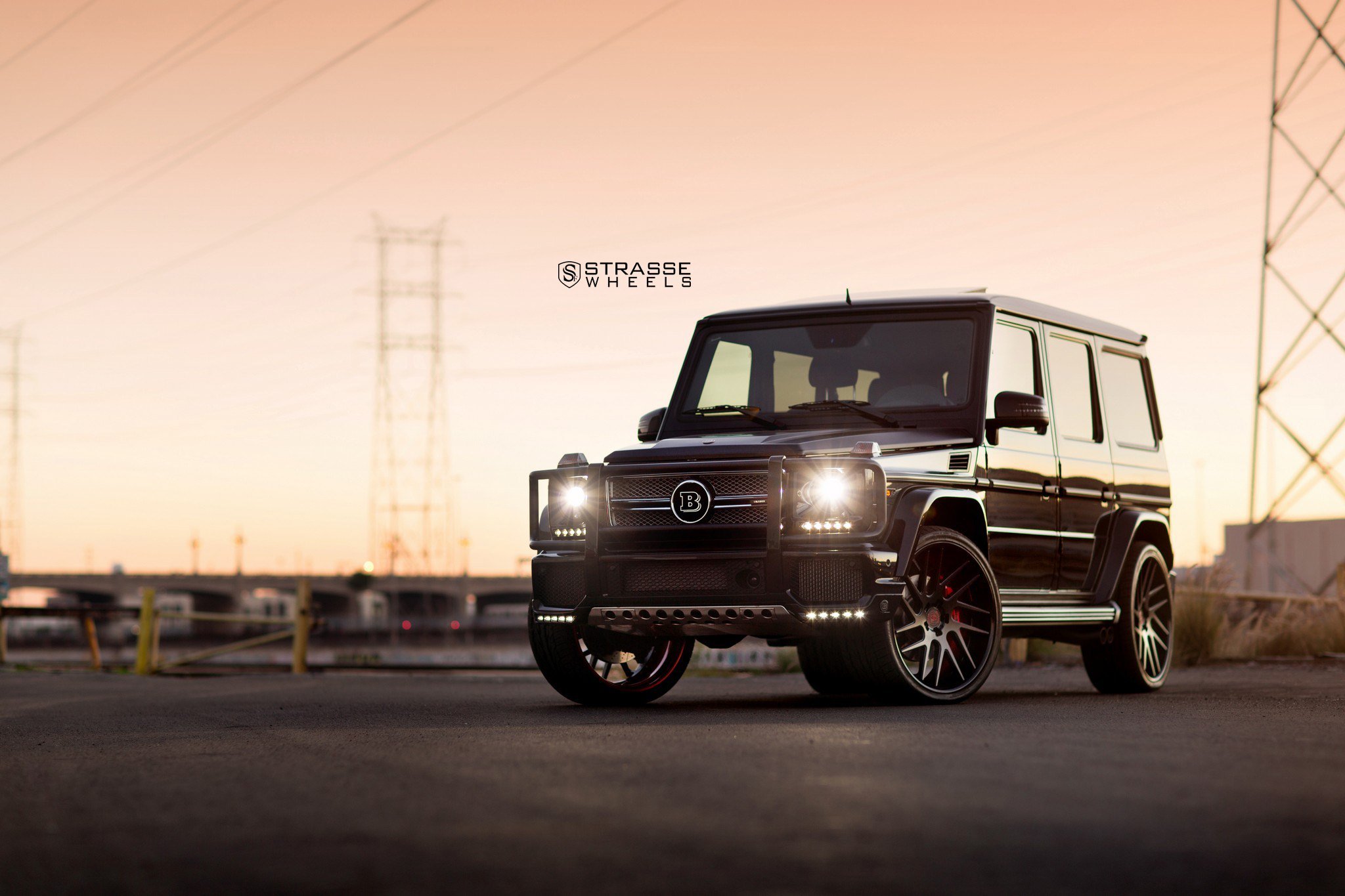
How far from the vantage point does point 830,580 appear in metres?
9.34

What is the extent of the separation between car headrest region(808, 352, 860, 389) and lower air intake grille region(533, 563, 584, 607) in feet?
6.72

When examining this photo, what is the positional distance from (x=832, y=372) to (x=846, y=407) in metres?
0.47

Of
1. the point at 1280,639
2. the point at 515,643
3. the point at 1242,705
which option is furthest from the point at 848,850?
the point at 515,643

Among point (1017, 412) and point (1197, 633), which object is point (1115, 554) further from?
point (1197, 633)

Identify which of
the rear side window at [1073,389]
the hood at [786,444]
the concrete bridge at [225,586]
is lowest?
the concrete bridge at [225,586]

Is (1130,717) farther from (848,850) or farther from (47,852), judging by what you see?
(47,852)

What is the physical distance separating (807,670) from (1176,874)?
7687 mm

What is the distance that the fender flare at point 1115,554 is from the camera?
1168cm

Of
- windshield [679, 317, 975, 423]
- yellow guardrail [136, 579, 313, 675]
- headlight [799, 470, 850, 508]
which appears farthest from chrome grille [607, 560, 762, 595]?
yellow guardrail [136, 579, 313, 675]

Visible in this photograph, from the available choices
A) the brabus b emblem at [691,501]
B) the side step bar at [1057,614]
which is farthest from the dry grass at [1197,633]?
the brabus b emblem at [691,501]

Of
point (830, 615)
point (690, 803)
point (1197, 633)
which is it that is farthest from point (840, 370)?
point (1197, 633)

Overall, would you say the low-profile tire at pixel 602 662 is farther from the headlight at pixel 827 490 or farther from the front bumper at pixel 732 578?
the headlight at pixel 827 490

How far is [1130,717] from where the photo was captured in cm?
880

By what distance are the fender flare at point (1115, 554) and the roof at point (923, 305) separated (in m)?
1.43
